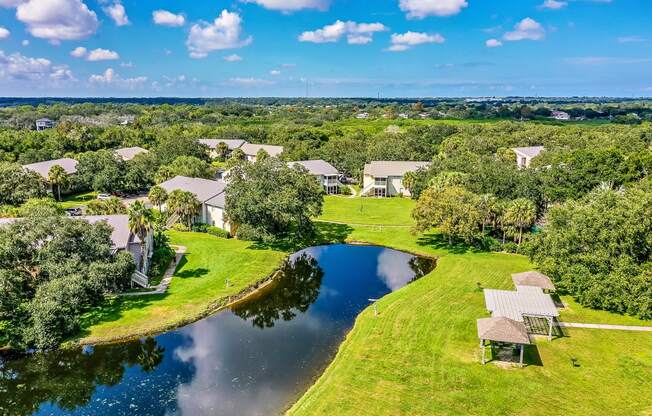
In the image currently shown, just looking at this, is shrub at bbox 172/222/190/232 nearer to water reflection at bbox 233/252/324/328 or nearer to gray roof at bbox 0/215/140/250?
gray roof at bbox 0/215/140/250

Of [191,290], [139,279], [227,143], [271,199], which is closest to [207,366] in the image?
[191,290]

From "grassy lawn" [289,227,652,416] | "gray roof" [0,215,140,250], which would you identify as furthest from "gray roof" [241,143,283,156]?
"grassy lawn" [289,227,652,416]

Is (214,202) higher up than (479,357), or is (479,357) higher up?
(214,202)

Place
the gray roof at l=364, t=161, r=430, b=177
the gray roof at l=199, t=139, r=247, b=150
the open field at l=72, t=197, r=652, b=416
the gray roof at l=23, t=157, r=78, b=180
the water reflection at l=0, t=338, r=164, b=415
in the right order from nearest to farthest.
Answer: the open field at l=72, t=197, r=652, b=416, the water reflection at l=0, t=338, r=164, b=415, the gray roof at l=23, t=157, r=78, b=180, the gray roof at l=364, t=161, r=430, b=177, the gray roof at l=199, t=139, r=247, b=150

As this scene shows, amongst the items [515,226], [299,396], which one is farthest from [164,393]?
[515,226]

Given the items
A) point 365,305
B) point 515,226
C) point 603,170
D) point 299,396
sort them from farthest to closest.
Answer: point 603,170
point 515,226
point 365,305
point 299,396

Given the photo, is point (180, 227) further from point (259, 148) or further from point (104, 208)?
point (259, 148)

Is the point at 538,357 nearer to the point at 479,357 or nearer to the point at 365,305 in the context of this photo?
the point at 479,357
